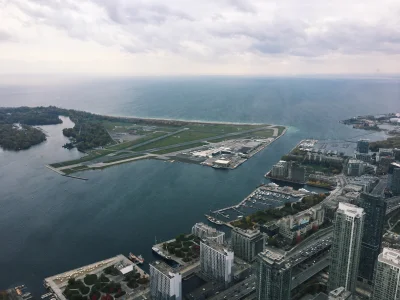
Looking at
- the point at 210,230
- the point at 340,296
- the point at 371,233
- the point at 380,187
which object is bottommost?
the point at 380,187

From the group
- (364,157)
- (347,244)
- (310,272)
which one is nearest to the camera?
(347,244)

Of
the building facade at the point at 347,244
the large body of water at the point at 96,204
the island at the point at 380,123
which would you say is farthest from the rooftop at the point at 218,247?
the island at the point at 380,123

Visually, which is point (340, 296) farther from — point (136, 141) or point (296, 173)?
point (136, 141)

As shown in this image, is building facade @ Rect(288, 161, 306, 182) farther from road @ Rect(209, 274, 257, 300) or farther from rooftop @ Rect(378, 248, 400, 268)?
rooftop @ Rect(378, 248, 400, 268)

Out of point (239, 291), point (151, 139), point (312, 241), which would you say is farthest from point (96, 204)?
point (151, 139)

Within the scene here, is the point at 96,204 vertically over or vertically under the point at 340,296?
under

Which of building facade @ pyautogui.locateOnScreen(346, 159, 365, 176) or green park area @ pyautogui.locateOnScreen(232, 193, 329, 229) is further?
building facade @ pyautogui.locateOnScreen(346, 159, 365, 176)

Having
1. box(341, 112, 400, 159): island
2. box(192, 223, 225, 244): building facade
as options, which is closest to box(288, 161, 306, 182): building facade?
box(192, 223, 225, 244): building facade
